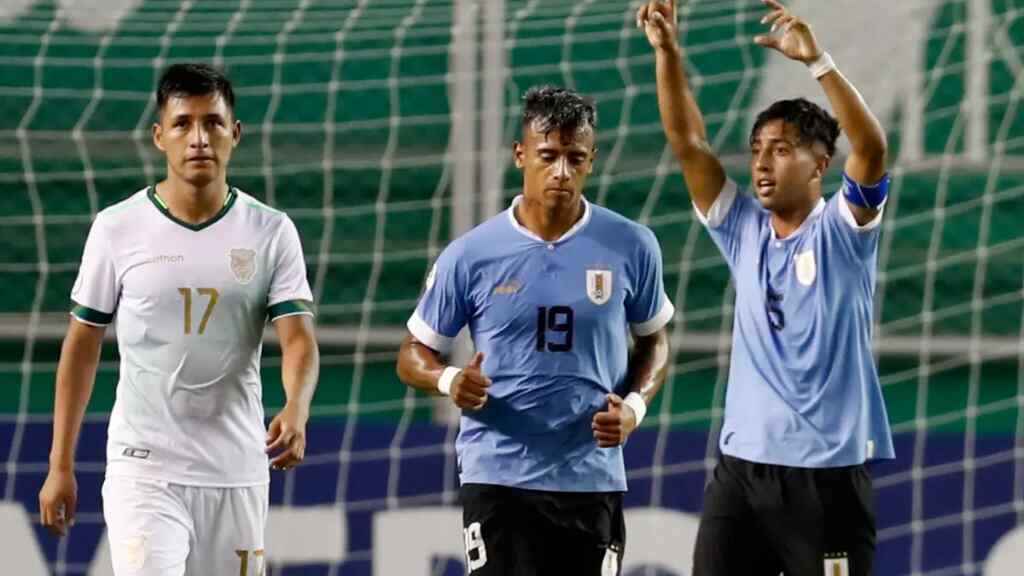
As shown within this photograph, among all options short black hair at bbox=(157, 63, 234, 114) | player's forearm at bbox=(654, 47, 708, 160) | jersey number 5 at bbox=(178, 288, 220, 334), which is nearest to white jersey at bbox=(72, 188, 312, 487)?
jersey number 5 at bbox=(178, 288, 220, 334)

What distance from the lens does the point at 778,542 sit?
14.8 feet

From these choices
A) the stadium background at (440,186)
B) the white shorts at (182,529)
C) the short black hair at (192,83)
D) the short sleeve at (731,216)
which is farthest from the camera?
the stadium background at (440,186)

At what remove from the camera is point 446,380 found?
14.5 ft

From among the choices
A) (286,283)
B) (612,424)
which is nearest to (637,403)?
(612,424)

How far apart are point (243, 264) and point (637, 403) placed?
97 centimetres

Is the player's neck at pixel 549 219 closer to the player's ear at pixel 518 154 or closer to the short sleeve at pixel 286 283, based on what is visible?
the player's ear at pixel 518 154

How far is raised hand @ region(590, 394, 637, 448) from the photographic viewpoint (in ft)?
14.0

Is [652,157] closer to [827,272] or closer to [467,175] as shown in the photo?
[467,175]

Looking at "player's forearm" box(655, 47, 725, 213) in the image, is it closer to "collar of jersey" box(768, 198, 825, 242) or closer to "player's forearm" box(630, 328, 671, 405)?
"collar of jersey" box(768, 198, 825, 242)

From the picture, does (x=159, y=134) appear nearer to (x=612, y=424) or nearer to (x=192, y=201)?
(x=192, y=201)

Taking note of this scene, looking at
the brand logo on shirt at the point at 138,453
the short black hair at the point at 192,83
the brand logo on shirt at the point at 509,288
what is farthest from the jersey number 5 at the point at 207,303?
the brand logo on shirt at the point at 509,288

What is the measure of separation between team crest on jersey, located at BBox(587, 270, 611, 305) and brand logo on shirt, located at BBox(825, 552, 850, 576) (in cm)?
81

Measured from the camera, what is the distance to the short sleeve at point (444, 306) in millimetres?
4562

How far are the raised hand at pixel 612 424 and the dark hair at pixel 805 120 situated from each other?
79 centimetres
